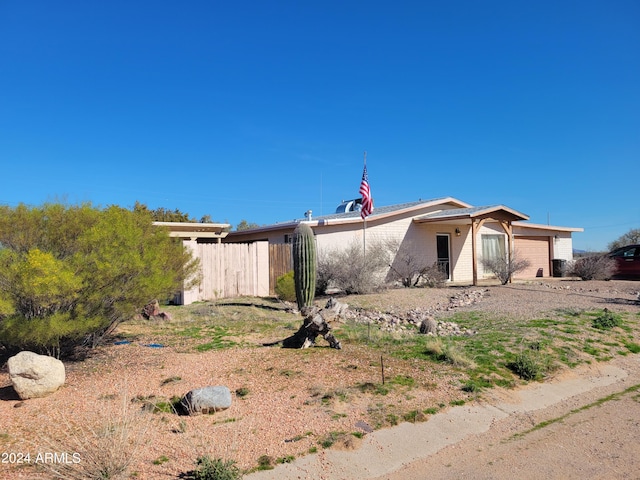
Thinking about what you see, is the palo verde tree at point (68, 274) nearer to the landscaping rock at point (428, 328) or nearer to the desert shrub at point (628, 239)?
the landscaping rock at point (428, 328)

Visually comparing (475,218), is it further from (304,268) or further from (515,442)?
(515,442)

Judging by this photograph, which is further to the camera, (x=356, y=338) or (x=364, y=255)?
(x=364, y=255)

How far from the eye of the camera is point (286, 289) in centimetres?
1627

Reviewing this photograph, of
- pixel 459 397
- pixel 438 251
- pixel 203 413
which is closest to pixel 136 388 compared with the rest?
pixel 203 413

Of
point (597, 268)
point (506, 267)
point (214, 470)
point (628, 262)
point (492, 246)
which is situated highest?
point (492, 246)

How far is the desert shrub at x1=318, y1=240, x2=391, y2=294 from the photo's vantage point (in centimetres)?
1747

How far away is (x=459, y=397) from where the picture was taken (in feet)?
21.0

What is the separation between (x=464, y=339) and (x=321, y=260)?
943 cm

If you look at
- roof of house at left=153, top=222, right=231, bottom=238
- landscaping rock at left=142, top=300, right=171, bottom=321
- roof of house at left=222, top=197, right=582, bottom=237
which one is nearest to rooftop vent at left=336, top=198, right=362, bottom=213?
roof of house at left=222, top=197, right=582, bottom=237

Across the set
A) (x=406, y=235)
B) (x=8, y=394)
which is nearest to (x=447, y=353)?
(x=8, y=394)

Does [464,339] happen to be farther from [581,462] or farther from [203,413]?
[203,413]

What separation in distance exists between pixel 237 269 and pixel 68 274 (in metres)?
11.5

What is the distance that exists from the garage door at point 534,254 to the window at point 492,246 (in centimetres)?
134

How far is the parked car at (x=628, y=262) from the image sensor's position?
21.6 m
